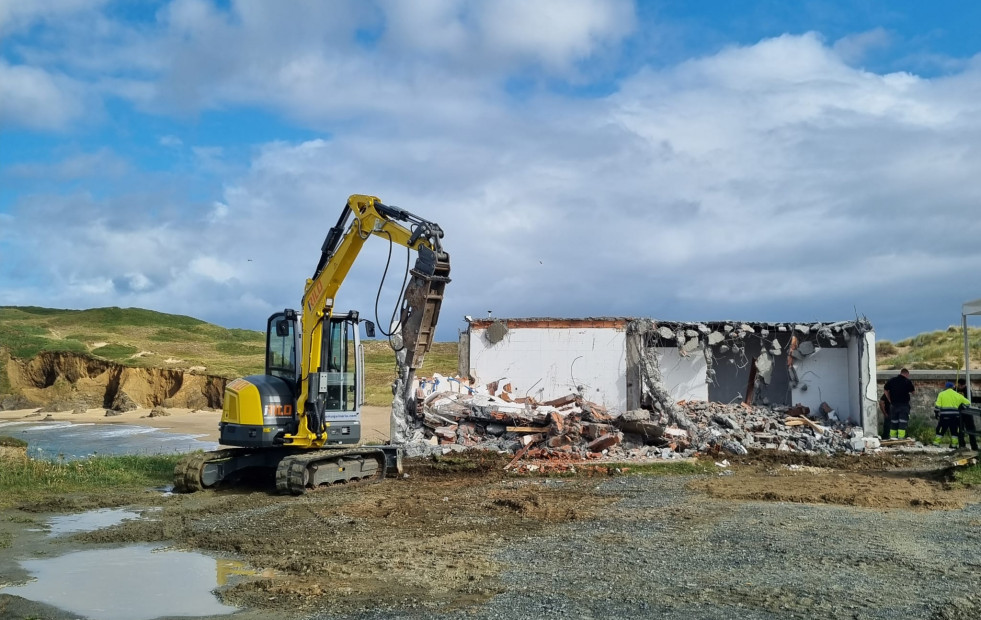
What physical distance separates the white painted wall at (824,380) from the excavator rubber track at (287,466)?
1324 cm

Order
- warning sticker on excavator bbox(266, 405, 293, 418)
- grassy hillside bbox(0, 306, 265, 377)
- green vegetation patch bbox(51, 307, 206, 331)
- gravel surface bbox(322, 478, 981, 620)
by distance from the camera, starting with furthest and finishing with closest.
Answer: green vegetation patch bbox(51, 307, 206, 331)
grassy hillside bbox(0, 306, 265, 377)
warning sticker on excavator bbox(266, 405, 293, 418)
gravel surface bbox(322, 478, 981, 620)

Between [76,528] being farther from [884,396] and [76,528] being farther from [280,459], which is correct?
[884,396]

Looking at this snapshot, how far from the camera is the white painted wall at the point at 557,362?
21.7 meters

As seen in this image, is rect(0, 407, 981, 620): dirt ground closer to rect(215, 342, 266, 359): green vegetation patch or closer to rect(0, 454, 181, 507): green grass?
rect(0, 454, 181, 507): green grass

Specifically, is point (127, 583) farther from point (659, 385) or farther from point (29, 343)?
point (29, 343)

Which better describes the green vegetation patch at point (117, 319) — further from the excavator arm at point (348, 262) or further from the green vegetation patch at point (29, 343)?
the excavator arm at point (348, 262)

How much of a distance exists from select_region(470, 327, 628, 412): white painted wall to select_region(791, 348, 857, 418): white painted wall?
523 cm

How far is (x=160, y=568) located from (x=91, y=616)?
1745mm

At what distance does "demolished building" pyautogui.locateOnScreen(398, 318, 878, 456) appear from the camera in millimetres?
19453

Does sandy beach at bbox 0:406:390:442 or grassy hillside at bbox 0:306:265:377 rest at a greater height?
grassy hillside at bbox 0:306:265:377

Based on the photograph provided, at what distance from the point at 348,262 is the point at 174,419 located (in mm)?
26074

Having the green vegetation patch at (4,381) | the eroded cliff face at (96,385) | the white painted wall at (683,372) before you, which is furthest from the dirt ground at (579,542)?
the green vegetation patch at (4,381)

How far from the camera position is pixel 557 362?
21.9m

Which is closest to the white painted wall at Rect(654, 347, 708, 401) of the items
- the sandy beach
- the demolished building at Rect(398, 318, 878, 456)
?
the demolished building at Rect(398, 318, 878, 456)
